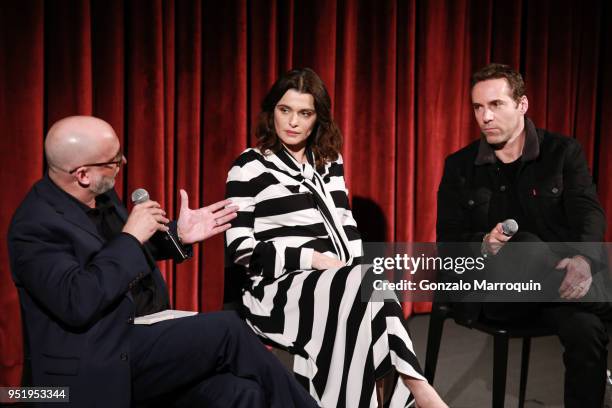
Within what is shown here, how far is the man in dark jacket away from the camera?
2.23 meters

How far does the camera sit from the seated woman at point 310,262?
6.58 ft

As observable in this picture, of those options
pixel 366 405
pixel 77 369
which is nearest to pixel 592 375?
pixel 366 405

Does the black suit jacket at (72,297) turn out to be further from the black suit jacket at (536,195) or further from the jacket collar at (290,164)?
the black suit jacket at (536,195)

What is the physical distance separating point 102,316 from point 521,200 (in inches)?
61.1

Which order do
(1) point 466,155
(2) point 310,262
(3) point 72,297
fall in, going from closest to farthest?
(3) point 72,297, (2) point 310,262, (1) point 466,155

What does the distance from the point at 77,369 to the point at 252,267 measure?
0.84 meters

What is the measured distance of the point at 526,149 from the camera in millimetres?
2436

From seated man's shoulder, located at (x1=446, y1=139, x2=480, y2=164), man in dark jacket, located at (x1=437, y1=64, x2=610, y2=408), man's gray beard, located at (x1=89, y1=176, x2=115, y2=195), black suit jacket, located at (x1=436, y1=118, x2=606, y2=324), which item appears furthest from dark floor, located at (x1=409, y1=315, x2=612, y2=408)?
man's gray beard, located at (x1=89, y1=176, x2=115, y2=195)

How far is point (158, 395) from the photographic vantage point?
67.0 inches

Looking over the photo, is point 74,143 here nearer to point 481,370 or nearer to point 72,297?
point 72,297

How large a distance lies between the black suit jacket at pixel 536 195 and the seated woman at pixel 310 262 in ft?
1.34

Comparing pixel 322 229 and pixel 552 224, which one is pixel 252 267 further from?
pixel 552 224

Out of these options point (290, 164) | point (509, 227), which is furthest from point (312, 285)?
point (509, 227)

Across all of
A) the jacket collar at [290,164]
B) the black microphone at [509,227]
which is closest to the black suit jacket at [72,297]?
the jacket collar at [290,164]
